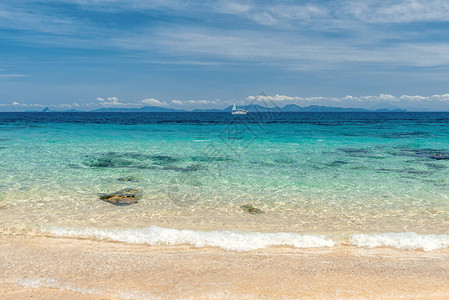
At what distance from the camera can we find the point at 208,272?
6355 mm

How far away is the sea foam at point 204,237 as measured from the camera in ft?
25.5

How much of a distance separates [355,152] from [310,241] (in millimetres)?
18200

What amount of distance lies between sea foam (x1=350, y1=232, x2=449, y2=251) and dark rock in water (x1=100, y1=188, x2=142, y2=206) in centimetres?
743

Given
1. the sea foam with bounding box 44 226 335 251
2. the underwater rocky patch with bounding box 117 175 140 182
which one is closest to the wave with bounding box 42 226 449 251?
the sea foam with bounding box 44 226 335 251

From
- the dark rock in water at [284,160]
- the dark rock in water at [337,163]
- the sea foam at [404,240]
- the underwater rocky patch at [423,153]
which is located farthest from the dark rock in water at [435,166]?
the sea foam at [404,240]

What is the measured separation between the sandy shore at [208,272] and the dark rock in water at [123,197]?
3430 mm

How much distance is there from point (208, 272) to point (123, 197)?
6.49 meters

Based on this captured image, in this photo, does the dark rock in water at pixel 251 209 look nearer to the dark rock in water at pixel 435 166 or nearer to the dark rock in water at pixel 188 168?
the dark rock in water at pixel 188 168

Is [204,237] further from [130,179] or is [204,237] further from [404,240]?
[130,179]

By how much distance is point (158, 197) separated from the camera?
12.0 meters

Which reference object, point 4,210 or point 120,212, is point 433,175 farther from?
point 4,210

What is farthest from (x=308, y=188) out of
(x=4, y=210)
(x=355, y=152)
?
(x=355, y=152)

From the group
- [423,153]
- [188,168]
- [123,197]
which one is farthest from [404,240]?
[423,153]

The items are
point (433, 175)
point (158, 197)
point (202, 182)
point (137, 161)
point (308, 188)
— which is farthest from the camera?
point (137, 161)
